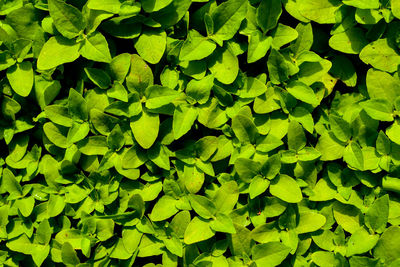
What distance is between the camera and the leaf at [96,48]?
2340 mm

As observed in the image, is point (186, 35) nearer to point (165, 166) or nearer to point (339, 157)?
point (165, 166)

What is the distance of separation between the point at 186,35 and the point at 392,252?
1.63 m

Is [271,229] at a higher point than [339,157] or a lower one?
lower

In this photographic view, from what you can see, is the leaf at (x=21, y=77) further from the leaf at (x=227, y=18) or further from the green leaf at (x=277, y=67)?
the green leaf at (x=277, y=67)

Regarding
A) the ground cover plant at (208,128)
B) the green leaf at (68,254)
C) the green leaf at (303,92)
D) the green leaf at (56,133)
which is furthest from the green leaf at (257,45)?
the green leaf at (68,254)

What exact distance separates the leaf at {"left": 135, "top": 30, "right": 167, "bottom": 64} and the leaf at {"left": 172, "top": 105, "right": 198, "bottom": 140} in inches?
11.7

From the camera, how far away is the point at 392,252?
231cm

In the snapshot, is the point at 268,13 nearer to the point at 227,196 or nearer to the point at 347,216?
the point at 227,196

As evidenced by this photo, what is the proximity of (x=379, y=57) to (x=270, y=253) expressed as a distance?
4.02ft

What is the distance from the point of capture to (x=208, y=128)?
2.60 metres

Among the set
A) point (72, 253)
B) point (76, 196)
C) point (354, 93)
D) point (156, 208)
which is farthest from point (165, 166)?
point (354, 93)

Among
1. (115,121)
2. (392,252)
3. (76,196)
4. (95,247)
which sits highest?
(115,121)

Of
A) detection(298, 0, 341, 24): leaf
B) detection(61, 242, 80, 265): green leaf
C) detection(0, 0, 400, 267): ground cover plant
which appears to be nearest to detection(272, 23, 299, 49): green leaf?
detection(0, 0, 400, 267): ground cover plant

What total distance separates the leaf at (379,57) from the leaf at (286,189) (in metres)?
0.77
